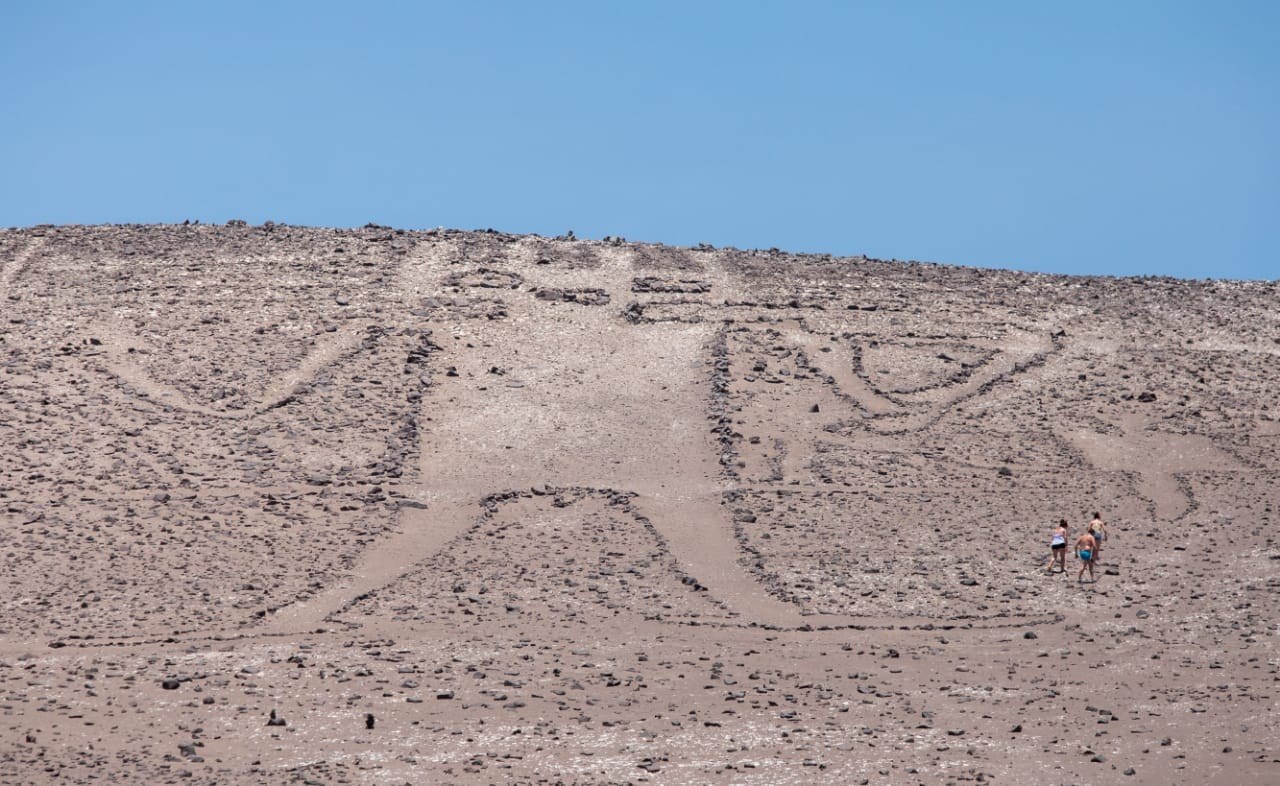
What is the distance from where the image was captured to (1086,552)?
26.0 metres

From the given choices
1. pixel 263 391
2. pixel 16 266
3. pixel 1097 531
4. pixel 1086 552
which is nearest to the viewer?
pixel 1086 552

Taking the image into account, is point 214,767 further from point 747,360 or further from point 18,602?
point 747,360

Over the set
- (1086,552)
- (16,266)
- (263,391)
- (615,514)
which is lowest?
(1086,552)

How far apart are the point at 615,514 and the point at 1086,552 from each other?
22.0 feet

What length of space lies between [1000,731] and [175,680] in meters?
8.93

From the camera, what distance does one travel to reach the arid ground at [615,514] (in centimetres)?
2033

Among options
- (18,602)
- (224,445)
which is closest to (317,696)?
(18,602)

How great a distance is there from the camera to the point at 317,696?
21.4 meters

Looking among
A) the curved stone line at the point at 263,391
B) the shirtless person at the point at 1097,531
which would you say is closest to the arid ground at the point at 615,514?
the curved stone line at the point at 263,391

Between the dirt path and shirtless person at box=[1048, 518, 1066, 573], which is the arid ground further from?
shirtless person at box=[1048, 518, 1066, 573]

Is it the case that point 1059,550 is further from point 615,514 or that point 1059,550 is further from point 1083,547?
point 615,514

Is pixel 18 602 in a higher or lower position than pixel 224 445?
lower

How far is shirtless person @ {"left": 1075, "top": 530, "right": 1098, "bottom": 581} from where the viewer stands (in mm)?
25984

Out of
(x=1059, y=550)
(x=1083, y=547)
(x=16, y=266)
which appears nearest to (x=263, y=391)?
(x=16, y=266)
